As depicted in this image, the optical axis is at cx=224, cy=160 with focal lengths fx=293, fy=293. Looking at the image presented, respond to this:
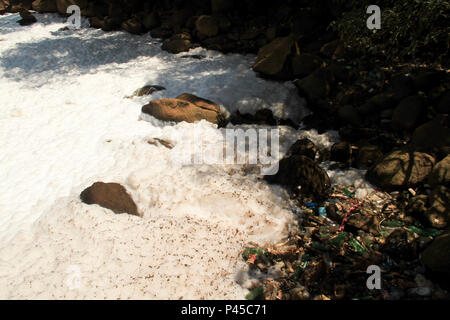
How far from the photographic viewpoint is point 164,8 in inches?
411

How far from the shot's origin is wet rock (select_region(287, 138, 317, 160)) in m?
5.13

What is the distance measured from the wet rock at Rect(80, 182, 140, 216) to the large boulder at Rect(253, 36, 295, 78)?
4.71 meters

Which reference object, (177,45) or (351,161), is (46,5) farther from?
(351,161)

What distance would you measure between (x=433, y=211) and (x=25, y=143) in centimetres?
674

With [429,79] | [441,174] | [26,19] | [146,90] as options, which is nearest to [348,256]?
[441,174]

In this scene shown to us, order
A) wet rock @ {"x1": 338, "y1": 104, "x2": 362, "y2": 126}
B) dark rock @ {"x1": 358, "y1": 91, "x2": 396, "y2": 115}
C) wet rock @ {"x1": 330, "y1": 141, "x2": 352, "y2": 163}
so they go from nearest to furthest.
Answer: wet rock @ {"x1": 330, "y1": 141, "x2": 352, "y2": 163}, dark rock @ {"x1": 358, "y1": 91, "x2": 396, "y2": 115}, wet rock @ {"x1": 338, "y1": 104, "x2": 362, "y2": 126}

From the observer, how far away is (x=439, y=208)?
11.9 ft

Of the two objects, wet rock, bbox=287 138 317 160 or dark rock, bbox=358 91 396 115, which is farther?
dark rock, bbox=358 91 396 115

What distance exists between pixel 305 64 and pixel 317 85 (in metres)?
0.91


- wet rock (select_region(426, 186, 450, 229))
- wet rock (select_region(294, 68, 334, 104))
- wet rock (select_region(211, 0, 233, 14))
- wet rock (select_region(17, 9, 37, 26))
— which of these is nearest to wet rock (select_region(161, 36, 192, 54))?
wet rock (select_region(211, 0, 233, 14))

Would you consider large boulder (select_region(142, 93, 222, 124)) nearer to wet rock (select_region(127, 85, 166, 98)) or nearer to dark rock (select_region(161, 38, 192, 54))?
wet rock (select_region(127, 85, 166, 98))

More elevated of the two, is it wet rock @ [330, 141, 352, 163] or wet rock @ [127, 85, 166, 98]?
wet rock @ [127, 85, 166, 98]

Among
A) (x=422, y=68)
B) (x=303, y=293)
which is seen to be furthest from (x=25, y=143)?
(x=422, y=68)

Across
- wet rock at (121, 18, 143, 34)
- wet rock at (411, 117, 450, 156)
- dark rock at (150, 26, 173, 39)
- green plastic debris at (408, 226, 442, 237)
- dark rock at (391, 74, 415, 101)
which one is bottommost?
green plastic debris at (408, 226, 442, 237)
